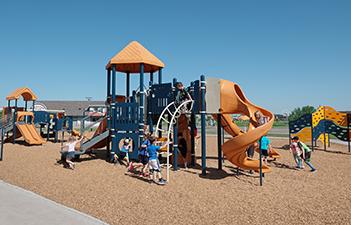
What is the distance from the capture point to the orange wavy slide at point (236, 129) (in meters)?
7.55

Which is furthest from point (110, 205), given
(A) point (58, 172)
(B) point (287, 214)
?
(A) point (58, 172)

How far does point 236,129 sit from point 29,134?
1471 centimetres

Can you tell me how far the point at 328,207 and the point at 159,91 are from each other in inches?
287

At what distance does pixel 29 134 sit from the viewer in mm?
18203

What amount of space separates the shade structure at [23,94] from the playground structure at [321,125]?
65.7 ft

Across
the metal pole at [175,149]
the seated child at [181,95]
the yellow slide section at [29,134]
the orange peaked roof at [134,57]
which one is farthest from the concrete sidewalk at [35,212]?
the yellow slide section at [29,134]

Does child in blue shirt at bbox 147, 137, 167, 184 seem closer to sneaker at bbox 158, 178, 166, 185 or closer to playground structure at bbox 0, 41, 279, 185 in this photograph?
sneaker at bbox 158, 178, 166, 185

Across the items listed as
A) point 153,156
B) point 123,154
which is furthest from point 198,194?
point 123,154

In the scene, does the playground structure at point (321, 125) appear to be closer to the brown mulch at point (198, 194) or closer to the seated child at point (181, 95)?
the brown mulch at point (198, 194)

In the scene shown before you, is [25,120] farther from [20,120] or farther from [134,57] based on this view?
[134,57]

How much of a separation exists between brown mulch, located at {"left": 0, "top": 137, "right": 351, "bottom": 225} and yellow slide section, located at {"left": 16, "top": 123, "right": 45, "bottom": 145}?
7.36 m

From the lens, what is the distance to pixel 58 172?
376 inches

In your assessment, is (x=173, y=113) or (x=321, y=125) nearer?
(x=173, y=113)

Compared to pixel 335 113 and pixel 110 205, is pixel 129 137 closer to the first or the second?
pixel 110 205
